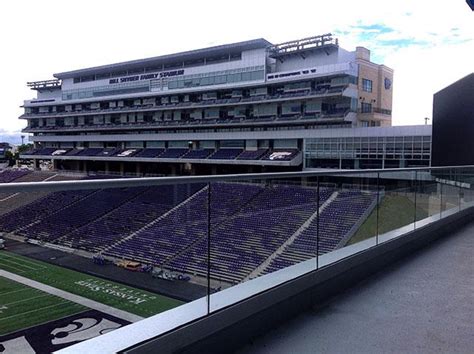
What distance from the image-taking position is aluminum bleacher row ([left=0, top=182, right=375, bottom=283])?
2131mm

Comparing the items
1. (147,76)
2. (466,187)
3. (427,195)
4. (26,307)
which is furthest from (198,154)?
(26,307)

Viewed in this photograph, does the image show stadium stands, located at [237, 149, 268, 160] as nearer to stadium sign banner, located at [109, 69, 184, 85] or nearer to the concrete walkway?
stadium sign banner, located at [109, 69, 184, 85]

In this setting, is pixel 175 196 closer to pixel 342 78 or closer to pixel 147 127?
pixel 342 78

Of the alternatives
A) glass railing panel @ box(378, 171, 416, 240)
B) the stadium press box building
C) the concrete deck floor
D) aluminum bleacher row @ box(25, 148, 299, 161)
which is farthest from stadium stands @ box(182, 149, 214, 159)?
the concrete deck floor

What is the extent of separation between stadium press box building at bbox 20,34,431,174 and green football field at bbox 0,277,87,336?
41617mm

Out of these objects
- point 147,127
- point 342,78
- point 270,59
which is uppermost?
point 270,59

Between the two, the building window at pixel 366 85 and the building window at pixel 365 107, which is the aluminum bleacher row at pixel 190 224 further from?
the building window at pixel 366 85

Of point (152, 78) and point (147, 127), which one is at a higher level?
point (152, 78)

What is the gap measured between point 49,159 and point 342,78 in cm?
5284

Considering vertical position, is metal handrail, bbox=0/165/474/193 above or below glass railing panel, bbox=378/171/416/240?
above

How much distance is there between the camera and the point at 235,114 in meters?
54.9

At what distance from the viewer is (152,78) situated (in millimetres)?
63000

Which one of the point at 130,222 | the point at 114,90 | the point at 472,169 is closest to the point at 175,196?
the point at 130,222

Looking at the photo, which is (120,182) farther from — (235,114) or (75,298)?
(235,114)
